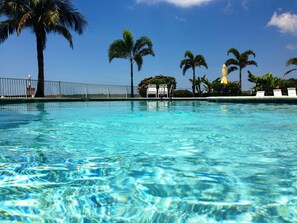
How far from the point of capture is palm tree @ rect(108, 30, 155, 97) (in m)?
25.0

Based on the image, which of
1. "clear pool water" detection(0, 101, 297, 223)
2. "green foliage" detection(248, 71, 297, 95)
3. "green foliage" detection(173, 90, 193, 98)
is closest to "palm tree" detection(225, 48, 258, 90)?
"green foliage" detection(248, 71, 297, 95)

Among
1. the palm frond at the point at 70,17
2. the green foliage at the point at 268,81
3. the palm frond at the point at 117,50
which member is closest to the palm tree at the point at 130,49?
the palm frond at the point at 117,50

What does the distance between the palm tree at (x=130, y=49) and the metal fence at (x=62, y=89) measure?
3253 mm

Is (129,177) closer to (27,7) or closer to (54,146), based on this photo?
(54,146)

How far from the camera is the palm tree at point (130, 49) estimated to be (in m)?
25.0

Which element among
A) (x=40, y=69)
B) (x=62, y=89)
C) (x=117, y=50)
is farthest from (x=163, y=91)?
(x=40, y=69)

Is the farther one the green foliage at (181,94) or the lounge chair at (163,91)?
the green foliage at (181,94)

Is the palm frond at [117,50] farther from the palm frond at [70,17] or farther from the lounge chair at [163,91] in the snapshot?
the lounge chair at [163,91]

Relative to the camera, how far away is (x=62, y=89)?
17.5 m

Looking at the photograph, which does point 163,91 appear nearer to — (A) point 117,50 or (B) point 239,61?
(A) point 117,50

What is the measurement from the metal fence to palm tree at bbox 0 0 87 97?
0.82m

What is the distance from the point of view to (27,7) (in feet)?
56.8

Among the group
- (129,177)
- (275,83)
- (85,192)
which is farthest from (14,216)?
(275,83)

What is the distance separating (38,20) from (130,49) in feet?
32.2
